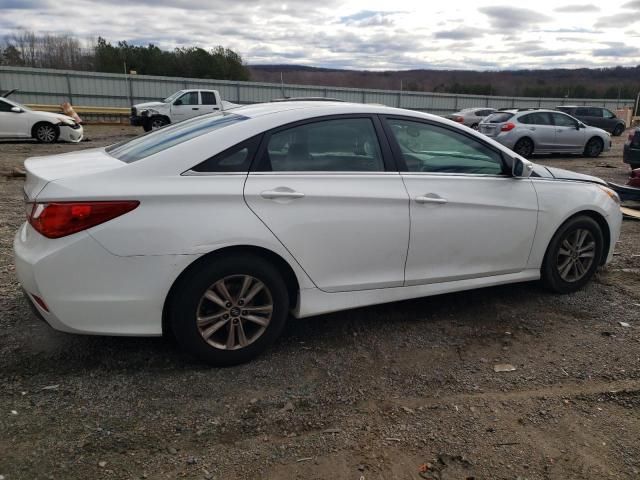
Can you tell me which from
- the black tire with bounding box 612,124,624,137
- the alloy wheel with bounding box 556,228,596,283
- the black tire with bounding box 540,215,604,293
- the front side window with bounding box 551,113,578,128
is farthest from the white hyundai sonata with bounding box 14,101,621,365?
the black tire with bounding box 612,124,624,137

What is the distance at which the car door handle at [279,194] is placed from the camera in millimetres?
3215

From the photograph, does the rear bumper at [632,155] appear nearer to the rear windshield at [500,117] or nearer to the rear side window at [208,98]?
the rear windshield at [500,117]

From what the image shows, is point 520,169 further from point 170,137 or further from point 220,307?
point 170,137

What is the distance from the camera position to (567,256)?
15.1ft

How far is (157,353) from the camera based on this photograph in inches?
137

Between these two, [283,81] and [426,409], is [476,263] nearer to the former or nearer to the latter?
[426,409]

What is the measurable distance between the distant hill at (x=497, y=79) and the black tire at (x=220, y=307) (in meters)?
56.2

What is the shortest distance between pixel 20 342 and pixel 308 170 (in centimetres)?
221

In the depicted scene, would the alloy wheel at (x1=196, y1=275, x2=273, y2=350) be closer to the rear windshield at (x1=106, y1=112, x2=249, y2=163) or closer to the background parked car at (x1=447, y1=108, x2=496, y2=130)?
the rear windshield at (x1=106, y1=112, x2=249, y2=163)

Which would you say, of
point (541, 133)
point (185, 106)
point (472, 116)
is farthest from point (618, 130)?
point (185, 106)

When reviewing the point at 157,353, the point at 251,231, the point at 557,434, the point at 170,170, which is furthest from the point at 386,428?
the point at 170,170

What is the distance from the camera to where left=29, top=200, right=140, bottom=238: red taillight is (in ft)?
9.39

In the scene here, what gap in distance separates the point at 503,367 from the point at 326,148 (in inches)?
72.4

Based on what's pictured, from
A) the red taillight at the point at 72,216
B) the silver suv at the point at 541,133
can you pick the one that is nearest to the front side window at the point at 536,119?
the silver suv at the point at 541,133
